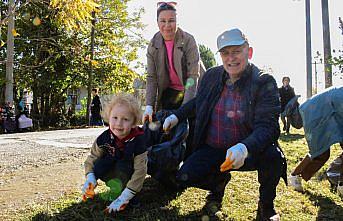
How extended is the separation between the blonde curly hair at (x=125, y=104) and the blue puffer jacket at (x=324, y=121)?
4.05 feet

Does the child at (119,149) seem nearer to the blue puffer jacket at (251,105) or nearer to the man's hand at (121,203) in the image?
the man's hand at (121,203)

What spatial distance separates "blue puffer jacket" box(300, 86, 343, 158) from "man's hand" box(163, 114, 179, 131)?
0.97m

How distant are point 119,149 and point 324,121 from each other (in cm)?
142

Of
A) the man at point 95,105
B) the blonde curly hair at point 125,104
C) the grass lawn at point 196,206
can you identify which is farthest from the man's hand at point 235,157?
the man at point 95,105

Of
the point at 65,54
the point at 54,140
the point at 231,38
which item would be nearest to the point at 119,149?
the point at 231,38

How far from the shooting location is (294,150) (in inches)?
214

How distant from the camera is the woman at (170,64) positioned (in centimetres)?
299

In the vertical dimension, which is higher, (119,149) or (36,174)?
(119,149)

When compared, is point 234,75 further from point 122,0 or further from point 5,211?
point 122,0

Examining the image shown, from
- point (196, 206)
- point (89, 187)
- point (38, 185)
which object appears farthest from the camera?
point (38, 185)

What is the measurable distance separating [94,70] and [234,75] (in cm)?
1563

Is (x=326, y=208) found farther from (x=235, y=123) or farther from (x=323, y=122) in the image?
(x=235, y=123)

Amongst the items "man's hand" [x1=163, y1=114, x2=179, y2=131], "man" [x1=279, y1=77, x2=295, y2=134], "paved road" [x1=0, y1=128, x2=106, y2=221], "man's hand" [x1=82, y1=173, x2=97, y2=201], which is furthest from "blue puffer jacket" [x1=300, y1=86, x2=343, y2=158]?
"man" [x1=279, y1=77, x2=295, y2=134]

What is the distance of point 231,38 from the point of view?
7.18 feet
